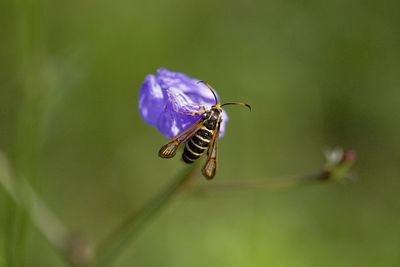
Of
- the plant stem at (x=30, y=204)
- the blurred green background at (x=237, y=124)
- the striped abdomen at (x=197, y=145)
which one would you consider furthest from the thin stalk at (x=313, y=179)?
the blurred green background at (x=237, y=124)

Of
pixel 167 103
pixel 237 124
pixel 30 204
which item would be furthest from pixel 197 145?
pixel 237 124

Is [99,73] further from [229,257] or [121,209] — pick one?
[229,257]

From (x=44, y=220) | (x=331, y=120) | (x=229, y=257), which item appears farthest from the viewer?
(x=331, y=120)

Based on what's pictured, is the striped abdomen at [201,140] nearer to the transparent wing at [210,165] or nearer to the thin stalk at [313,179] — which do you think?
the transparent wing at [210,165]

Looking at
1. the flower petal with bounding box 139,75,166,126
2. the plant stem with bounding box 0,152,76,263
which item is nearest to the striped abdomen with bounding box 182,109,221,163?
the flower petal with bounding box 139,75,166,126

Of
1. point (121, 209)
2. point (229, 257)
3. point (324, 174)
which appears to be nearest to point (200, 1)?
point (121, 209)

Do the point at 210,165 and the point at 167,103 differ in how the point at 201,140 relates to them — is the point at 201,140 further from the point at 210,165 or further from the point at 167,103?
the point at 167,103
